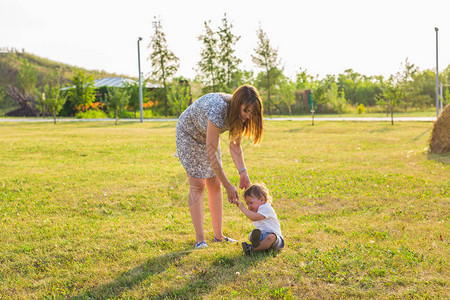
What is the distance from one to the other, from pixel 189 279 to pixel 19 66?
59802 millimetres

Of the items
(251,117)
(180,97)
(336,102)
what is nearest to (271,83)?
(336,102)

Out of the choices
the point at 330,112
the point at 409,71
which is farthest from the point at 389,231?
the point at 330,112

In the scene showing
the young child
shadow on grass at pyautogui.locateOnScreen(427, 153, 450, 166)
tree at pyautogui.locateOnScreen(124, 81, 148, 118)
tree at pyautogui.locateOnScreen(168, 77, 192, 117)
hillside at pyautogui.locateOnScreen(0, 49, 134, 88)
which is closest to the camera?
the young child

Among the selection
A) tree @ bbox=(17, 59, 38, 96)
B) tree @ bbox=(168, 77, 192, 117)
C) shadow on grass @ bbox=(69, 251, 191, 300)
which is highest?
tree @ bbox=(17, 59, 38, 96)

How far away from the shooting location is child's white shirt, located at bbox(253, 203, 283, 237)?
13.8 ft

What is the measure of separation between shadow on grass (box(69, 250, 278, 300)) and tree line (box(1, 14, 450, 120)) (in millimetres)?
20864

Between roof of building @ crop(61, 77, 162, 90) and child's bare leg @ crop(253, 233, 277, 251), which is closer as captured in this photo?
child's bare leg @ crop(253, 233, 277, 251)

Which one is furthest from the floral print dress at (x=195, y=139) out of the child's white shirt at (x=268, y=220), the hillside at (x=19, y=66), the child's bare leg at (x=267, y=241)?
the hillside at (x=19, y=66)

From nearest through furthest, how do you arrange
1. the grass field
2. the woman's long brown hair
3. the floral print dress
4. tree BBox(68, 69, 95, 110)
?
the grass field < the woman's long brown hair < the floral print dress < tree BBox(68, 69, 95, 110)

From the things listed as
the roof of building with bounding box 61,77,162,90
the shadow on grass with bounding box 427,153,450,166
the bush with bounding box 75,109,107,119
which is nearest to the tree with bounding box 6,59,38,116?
the roof of building with bounding box 61,77,162,90

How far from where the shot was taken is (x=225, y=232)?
5113 mm

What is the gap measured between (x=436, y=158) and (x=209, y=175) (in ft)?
26.1

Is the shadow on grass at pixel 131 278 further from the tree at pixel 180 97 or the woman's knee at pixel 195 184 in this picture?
the tree at pixel 180 97

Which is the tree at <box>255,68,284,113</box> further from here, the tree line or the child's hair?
the child's hair
